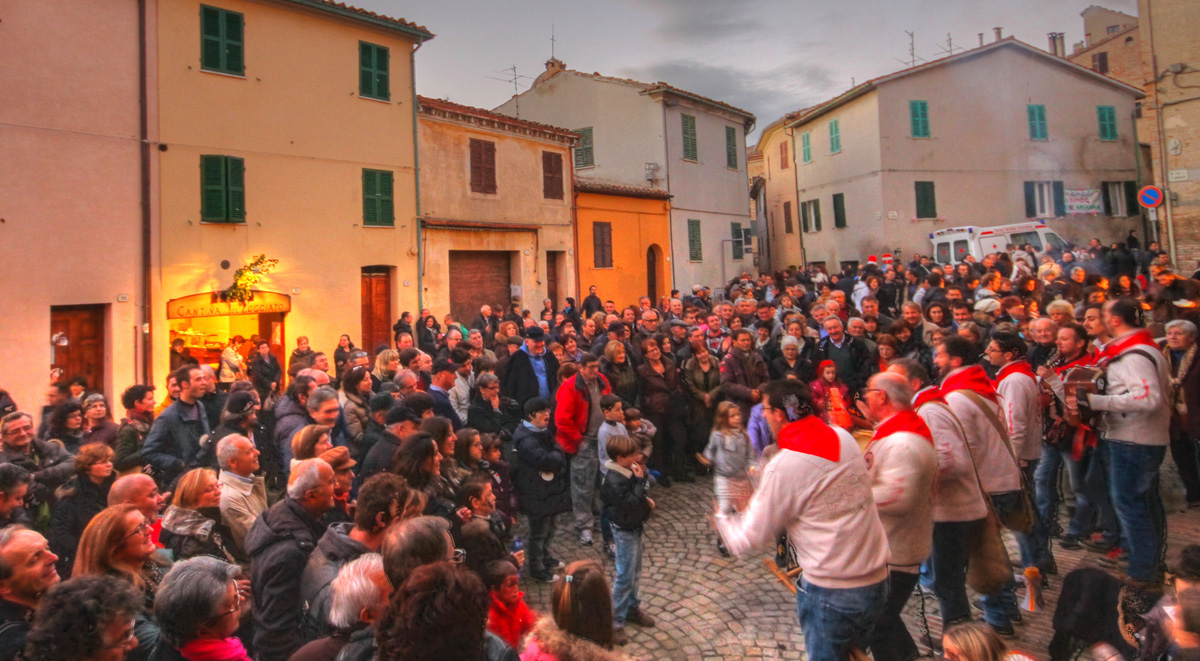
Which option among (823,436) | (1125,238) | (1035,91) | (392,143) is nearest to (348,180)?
(392,143)

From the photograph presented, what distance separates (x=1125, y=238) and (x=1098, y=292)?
71.0 feet

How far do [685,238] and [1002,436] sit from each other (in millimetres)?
21673

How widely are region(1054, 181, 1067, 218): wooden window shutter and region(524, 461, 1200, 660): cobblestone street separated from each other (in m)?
22.7

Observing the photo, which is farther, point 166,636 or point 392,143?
point 392,143

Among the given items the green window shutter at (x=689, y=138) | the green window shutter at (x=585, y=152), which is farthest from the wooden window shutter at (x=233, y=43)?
the green window shutter at (x=689, y=138)

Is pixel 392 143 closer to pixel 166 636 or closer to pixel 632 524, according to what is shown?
pixel 632 524

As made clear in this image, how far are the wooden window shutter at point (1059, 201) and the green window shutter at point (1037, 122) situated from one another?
1.82 m

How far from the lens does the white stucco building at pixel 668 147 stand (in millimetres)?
25109

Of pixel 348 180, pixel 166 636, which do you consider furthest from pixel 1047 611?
pixel 348 180

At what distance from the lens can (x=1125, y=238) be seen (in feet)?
85.4

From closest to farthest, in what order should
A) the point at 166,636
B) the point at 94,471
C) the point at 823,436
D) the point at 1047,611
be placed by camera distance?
the point at 166,636
the point at 823,436
the point at 94,471
the point at 1047,611

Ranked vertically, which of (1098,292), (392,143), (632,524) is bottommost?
(632,524)

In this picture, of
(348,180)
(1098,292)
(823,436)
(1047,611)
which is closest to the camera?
(823,436)

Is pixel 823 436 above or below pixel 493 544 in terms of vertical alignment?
above
